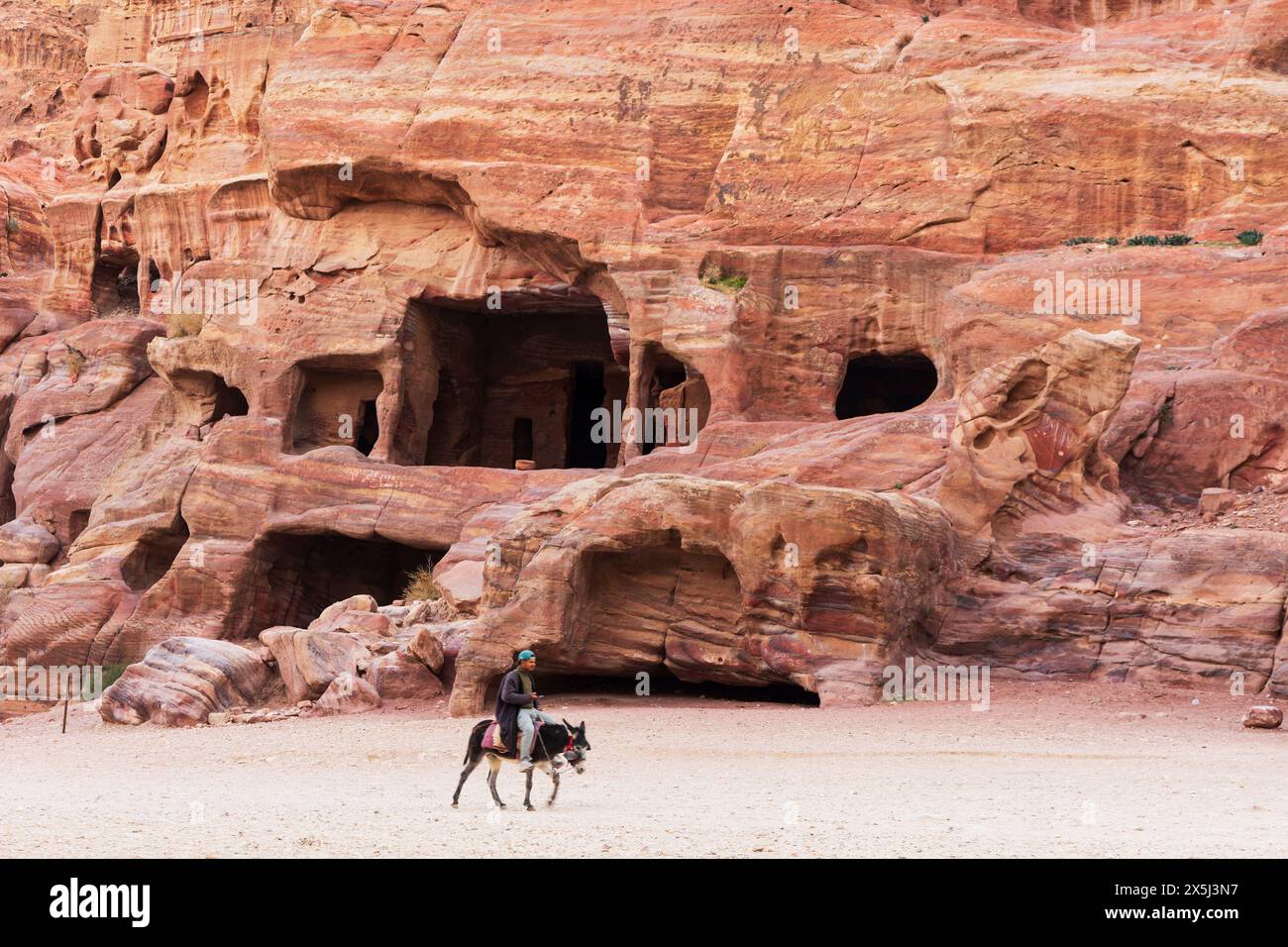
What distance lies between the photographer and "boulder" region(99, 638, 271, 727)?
22734mm

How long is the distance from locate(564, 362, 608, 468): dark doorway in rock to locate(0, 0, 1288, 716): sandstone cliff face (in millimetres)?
127

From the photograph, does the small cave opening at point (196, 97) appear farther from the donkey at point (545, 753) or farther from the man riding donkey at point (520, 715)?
the donkey at point (545, 753)

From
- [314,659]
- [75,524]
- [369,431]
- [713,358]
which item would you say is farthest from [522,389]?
[314,659]

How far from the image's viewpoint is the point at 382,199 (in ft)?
119

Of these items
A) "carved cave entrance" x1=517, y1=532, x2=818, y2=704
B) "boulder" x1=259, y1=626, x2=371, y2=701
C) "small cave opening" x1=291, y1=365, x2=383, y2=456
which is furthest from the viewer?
"small cave opening" x1=291, y1=365, x2=383, y2=456

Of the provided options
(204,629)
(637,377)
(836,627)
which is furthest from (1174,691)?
(204,629)

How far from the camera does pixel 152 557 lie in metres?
34.1

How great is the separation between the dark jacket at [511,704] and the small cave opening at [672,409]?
18808 mm

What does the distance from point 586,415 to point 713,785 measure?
27185mm

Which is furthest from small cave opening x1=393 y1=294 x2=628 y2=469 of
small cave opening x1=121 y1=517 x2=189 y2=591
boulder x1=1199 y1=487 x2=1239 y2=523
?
boulder x1=1199 y1=487 x2=1239 y2=523

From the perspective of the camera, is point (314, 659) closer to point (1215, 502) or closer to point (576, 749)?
point (576, 749)

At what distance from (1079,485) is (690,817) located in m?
12.8

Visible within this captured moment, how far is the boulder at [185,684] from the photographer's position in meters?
22.7

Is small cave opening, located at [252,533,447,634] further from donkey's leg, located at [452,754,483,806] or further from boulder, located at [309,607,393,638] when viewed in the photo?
donkey's leg, located at [452,754,483,806]
